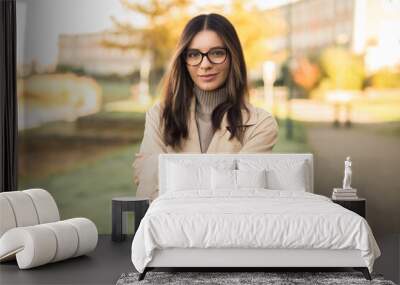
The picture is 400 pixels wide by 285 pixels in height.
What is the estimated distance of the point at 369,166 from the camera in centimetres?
824

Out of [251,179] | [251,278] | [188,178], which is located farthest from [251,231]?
[188,178]

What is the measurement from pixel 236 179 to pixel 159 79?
1.67 meters

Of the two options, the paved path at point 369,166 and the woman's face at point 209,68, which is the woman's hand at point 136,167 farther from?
the paved path at point 369,166

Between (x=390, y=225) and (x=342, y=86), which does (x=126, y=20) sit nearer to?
(x=342, y=86)

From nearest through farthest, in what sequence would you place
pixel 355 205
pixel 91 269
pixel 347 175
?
pixel 91 269 < pixel 355 205 < pixel 347 175

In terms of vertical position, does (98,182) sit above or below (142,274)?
above

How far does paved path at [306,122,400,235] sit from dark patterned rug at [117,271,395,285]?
2.46 meters

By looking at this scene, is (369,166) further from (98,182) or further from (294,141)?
(98,182)

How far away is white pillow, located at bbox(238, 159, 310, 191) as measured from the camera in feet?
23.7

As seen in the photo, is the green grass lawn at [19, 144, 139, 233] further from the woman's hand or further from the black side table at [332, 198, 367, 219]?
the black side table at [332, 198, 367, 219]

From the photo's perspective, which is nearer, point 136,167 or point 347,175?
point 347,175

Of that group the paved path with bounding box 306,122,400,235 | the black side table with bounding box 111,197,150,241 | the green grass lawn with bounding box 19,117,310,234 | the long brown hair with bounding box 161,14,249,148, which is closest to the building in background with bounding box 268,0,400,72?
the long brown hair with bounding box 161,14,249,148

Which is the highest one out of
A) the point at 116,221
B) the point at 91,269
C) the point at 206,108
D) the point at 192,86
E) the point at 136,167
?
the point at 192,86

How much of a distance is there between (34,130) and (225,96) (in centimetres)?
210
